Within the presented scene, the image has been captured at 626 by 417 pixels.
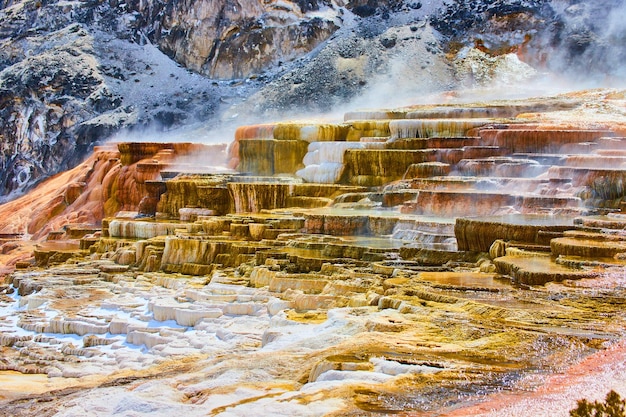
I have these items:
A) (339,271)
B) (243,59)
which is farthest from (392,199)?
(243,59)

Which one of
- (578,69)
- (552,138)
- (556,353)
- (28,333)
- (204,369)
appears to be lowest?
(28,333)

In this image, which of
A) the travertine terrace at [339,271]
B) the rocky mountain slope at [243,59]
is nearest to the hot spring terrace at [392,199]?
the travertine terrace at [339,271]

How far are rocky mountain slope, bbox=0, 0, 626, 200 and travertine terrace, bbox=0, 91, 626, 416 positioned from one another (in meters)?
8.89

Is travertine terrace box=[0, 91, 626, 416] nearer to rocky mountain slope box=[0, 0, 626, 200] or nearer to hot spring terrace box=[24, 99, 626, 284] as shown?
hot spring terrace box=[24, 99, 626, 284]

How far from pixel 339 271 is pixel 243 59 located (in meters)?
26.3

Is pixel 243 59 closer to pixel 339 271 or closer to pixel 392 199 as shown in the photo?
pixel 392 199

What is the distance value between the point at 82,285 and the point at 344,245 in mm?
4217

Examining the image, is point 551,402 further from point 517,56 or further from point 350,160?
point 517,56

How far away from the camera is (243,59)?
37.1 meters

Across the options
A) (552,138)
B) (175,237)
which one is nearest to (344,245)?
(175,237)

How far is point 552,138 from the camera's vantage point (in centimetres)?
1762

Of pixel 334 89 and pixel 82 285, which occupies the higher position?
pixel 334 89

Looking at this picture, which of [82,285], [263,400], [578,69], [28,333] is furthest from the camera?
[578,69]

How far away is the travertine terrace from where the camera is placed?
6305 millimetres
